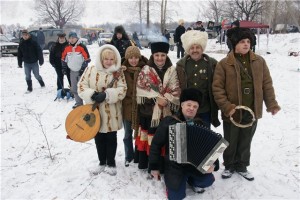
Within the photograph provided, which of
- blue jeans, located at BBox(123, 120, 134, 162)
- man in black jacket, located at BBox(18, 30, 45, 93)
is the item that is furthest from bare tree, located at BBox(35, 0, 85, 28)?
blue jeans, located at BBox(123, 120, 134, 162)

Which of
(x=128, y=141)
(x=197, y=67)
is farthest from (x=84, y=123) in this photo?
(x=197, y=67)

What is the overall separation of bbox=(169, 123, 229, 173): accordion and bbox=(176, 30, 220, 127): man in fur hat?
2.09ft

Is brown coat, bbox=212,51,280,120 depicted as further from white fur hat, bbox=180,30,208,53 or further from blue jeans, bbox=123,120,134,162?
blue jeans, bbox=123,120,134,162

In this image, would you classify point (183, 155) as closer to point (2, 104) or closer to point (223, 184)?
point (223, 184)

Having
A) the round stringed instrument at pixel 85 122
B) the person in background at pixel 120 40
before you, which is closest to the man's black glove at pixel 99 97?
the round stringed instrument at pixel 85 122

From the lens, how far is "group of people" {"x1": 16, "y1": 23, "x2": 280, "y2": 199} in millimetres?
3426

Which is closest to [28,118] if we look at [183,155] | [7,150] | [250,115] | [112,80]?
[7,150]

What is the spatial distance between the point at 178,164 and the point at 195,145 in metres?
0.47

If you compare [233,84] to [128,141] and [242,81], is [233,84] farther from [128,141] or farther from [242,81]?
[128,141]

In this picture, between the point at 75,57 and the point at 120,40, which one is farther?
the point at 75,57

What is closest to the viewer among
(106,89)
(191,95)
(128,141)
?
(191,95)

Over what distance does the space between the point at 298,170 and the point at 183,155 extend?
200cm

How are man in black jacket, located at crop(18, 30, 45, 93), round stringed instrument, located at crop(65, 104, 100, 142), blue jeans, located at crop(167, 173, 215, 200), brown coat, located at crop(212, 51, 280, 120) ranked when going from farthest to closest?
man in black jacket, located at crop(18, 30, 45, 93) → round stringed instrument, located at crop(65, 104, 100, 142) → brown coat, located at crop(212, 51, 280, 120) → blue jeans, located at crop(167, 173, 215, 200)

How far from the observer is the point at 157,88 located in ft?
11.7
